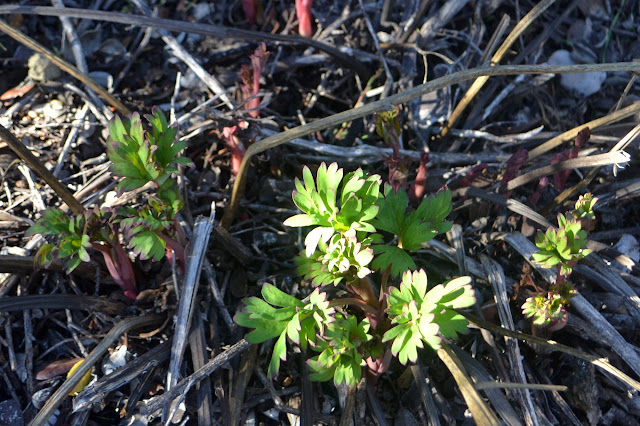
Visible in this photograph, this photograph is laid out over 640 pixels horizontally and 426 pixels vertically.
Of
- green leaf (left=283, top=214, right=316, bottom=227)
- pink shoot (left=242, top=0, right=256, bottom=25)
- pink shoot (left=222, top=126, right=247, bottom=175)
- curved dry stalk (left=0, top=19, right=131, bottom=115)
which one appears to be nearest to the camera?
green leaf (left=283, top=214, right=316, bottom=227)

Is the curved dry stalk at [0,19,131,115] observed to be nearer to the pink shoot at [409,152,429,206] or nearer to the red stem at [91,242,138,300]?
the red stem at [91,242,138,300]

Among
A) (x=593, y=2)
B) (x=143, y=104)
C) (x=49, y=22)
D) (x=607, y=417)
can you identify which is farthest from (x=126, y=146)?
(x=593, y=2)

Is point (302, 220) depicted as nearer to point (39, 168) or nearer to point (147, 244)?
point (147, 244)

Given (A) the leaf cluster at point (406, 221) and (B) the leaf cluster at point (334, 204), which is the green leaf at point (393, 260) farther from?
A: (B) the leaf cluster at point (334, 204)

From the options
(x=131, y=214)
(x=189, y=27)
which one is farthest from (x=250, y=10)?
(x=131, y=214)

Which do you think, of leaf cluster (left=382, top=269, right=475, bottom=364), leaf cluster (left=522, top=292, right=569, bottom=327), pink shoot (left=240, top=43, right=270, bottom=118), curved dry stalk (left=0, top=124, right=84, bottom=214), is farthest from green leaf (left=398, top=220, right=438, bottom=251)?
curved dry stalk (left=0, top=124, right=84, bottom=214)

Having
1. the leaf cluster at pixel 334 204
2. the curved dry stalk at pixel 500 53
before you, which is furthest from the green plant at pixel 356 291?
the curved dry stalk at pixel 500 53
